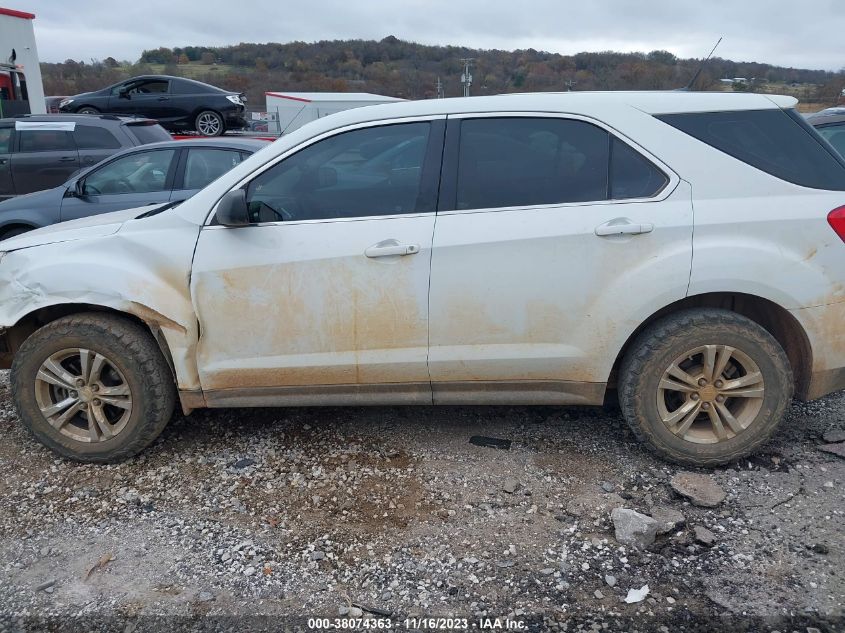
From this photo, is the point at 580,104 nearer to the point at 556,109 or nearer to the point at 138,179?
the point at 556,109

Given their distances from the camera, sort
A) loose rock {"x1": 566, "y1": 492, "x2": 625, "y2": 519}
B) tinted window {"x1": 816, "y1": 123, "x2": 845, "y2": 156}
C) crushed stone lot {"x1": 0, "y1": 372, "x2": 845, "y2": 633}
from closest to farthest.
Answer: crushed stone lot {"x1": 0, "y1": 372, "x2": 845, "y2": 633}
loose rock {"x1": 566, "y1": 492, "x2": 625, "y2": 519}
tinted window {"x1": 816, "y1": 123, "x2": 845, "y2": 156}

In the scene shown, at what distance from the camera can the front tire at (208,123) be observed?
54.4 ft

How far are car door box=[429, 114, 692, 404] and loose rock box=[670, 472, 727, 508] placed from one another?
0.56m

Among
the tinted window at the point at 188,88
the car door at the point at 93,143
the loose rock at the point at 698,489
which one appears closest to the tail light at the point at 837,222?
the loose rock at the point at 698,489

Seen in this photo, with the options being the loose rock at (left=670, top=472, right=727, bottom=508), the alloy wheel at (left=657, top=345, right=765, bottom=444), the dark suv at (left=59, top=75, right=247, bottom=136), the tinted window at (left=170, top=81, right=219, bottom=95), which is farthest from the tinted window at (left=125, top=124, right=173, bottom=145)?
the loose rock at (left=670, top=472, right=727, bottom=508)

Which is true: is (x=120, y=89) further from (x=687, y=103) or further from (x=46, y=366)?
(x=687, y=103)

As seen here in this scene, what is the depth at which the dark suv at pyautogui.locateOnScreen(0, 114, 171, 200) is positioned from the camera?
30.7ft

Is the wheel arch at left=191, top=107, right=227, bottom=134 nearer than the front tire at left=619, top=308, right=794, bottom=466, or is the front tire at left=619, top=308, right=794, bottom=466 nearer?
the front tire at left=619, top=308, right=794, bottom=466

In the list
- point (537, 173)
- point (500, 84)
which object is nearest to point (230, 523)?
point (537, 173)

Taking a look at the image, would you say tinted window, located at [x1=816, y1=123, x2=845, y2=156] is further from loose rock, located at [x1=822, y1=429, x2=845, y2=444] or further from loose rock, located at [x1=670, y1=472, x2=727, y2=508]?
loose rock, located at [x1=670, y1=472, x2=727, y2=508]

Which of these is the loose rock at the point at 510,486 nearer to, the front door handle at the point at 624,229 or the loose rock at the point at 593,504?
the loose rock at the point at 593,504

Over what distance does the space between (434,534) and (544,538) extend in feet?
1.60

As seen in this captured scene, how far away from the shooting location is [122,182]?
718cm

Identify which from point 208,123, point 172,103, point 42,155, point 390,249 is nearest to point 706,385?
point 390,249
